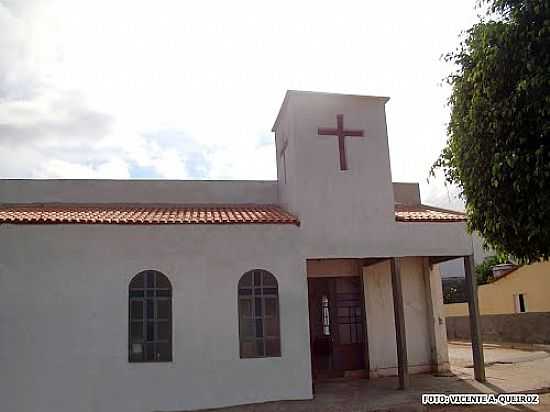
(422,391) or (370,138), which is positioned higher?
(370,138)

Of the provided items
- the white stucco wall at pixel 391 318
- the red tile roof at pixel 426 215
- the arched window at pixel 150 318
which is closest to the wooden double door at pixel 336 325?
the white stucco wall at pixel 391 318

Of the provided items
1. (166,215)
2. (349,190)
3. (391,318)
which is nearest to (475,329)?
(391,318)

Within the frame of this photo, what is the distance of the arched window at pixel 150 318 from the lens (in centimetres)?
1088

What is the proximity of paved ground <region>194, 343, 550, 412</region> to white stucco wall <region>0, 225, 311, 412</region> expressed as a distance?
622 mm

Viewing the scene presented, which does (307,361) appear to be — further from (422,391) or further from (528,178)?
(528,178)

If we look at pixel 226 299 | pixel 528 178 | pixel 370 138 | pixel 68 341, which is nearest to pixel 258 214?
pixel 226 299

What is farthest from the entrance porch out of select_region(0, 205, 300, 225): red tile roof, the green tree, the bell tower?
the green tree

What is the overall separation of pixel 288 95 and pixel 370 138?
6.70 feet

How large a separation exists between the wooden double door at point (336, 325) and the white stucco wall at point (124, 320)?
2410 millimetres

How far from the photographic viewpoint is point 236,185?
47.9ft

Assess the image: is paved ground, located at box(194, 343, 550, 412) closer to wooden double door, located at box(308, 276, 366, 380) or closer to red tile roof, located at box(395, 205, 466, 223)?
wooden double door, located at box(308, 276, 366, 380)

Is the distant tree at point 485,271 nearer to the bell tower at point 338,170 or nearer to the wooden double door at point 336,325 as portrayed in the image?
the wooden double door at point 336,325

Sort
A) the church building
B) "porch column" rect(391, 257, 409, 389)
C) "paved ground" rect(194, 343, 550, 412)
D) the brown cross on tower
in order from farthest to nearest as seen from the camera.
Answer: the brown cross on tower → "porch column" rect(391, 257, 409, 389) → the church building → "paved ground" rect(194, 343, 550, 412)

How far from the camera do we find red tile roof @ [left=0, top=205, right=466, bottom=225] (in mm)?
11148
